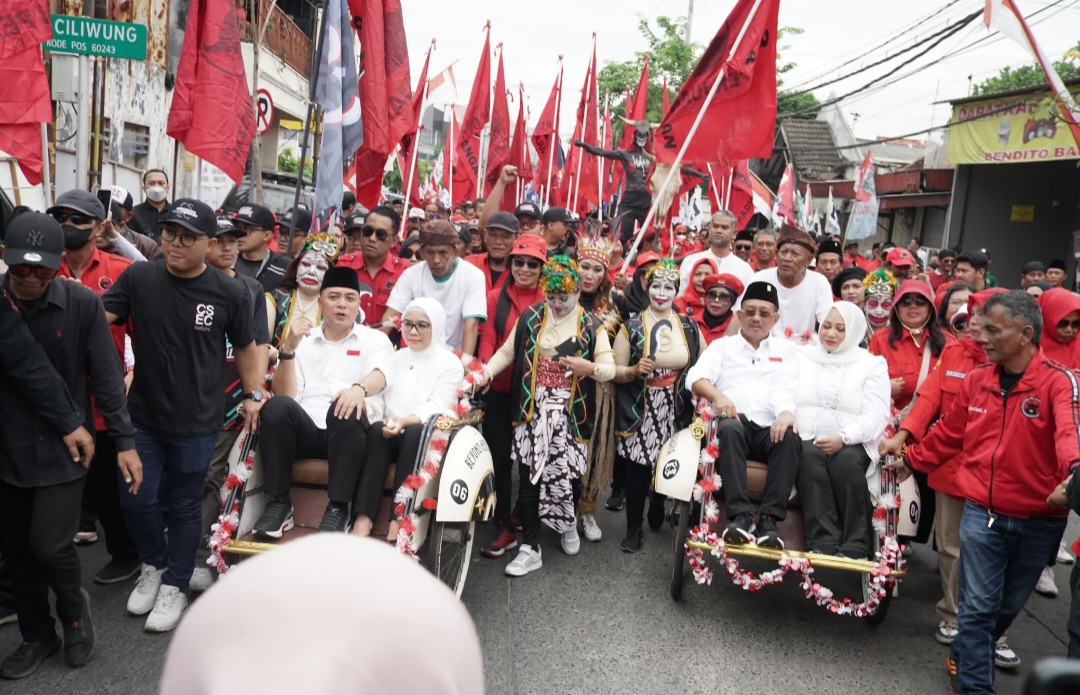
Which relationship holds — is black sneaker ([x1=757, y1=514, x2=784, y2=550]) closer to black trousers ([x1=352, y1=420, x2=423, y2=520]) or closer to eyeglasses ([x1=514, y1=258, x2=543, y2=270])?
black trousers ([x1=352, y1=420, x2=423, y2=520])

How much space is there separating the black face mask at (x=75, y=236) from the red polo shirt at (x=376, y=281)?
2111 millimetres

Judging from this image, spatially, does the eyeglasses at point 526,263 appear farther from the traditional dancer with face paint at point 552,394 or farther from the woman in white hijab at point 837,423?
the woman in white hijab at point 837,423

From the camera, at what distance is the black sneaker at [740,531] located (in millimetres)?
4918

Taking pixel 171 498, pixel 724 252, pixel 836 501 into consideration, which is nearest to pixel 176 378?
pixel 171 498

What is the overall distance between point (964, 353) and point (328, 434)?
3812mm

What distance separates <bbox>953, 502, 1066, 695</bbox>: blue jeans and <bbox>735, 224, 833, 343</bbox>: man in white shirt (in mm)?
2828

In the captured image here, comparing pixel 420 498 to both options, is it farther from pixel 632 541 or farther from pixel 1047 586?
pixel 1047 586

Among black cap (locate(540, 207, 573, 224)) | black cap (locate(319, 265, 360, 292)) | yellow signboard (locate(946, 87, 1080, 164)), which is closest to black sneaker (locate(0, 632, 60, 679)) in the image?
black cap (locate(319, 265, 360, 292))

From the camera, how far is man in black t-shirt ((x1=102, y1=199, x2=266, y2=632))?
4.29 m

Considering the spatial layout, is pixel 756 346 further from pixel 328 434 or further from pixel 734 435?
pixel 328 434

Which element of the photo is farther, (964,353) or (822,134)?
(822,134)

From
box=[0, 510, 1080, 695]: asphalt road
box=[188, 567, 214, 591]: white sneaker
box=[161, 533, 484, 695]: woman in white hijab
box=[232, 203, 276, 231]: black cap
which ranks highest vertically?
box=[232, 203, 276, 231]: black cap

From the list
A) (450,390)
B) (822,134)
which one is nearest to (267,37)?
(450,390)

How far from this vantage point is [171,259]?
167 inches
